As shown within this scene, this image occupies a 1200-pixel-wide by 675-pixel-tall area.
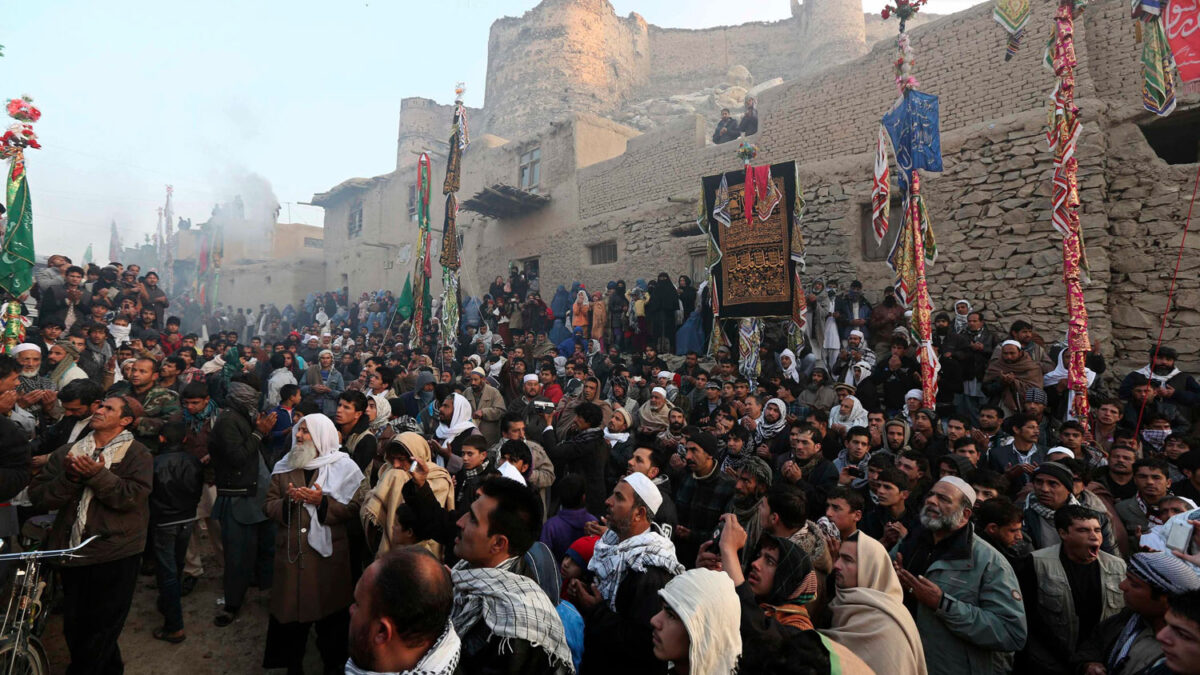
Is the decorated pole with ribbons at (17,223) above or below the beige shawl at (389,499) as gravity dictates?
above

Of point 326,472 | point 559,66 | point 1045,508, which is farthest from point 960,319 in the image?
point 559,66

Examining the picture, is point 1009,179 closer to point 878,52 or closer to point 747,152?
point 878,52

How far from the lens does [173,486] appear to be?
409 centimetres

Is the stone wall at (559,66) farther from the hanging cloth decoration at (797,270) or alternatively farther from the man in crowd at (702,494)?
the man in crowd at (702,494)

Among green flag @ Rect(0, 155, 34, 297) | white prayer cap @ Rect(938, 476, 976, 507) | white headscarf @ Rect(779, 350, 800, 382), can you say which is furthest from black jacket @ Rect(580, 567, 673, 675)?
green flag @ Rect(0, 155, 34, 297)

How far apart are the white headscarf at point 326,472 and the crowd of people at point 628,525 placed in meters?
0.01

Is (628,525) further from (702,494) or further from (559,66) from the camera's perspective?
(559,66)

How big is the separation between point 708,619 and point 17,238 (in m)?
8.09

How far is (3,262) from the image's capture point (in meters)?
6.34

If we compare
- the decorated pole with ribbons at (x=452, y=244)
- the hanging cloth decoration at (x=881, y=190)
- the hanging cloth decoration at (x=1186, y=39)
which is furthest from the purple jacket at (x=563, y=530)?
the decorated pole with ribbons at (x=452, y=244)

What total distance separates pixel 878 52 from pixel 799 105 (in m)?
1.56

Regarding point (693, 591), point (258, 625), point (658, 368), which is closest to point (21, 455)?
point (258, 625)

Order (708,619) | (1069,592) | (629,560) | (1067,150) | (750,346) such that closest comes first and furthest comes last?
(708,619), (629,560), (1069,592), (1067,150), (750,346)

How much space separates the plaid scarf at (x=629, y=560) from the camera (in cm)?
252
